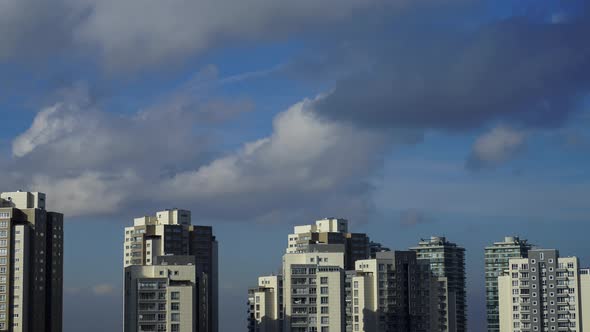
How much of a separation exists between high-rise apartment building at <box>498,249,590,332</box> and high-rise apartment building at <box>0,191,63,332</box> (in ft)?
219

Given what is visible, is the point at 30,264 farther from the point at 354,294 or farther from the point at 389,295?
the point at 389,295

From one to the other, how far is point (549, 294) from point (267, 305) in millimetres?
41820

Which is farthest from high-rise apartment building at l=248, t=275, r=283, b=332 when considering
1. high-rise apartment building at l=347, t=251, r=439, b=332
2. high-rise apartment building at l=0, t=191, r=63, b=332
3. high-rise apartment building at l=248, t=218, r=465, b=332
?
high-rise apartment building at l=0, t=191, r=63, b=332

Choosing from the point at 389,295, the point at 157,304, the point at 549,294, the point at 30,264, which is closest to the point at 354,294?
the point at 389,295

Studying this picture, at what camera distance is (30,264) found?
169m

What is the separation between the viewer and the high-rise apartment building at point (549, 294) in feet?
595

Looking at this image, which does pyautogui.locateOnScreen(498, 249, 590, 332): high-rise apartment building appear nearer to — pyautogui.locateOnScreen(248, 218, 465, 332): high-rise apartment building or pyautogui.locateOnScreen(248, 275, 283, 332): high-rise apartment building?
pyautogui.locateOnScreen(248, 218, 465, 332): high-rise apartment building

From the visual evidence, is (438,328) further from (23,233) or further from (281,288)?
(23,233)

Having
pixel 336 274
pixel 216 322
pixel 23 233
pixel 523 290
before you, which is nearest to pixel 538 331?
pixel 523 290

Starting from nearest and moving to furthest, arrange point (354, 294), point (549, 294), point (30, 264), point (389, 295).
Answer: point (30, 264), point (354, 294), point (389, 295), point (549, 294)

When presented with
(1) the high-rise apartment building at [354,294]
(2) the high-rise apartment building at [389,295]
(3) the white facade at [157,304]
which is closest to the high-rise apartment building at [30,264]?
(3) the white facade at [157,304]

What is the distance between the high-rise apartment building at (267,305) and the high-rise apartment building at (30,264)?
30.8 metres

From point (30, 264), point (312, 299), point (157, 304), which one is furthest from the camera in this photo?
point (30, 264)

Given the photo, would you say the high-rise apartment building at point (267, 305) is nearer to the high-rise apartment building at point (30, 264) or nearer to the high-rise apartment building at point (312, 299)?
the high-rise apartment building at point (312, 299)
